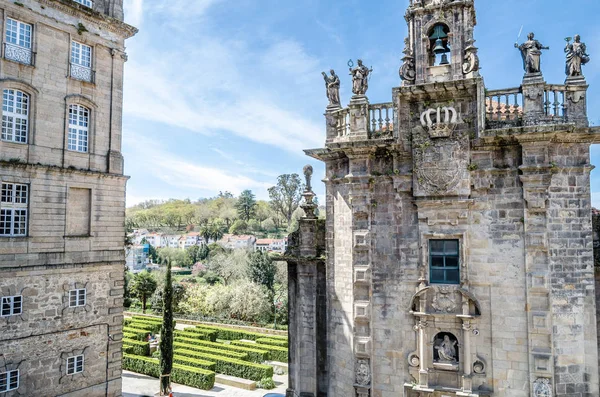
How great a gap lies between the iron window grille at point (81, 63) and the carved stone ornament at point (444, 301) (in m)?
16.7

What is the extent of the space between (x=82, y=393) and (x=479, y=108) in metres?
18.4

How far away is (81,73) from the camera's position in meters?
18.2

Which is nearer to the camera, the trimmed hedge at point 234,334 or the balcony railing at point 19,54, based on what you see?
the balcony railing at point 19,54

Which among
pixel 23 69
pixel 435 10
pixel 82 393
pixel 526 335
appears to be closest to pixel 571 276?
pixel 526 335

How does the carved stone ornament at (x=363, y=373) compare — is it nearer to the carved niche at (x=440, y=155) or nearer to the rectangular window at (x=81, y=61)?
the carved niche at (x=440, y=155)

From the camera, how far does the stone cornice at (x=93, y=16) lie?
17.2m

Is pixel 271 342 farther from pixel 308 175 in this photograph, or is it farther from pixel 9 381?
pixel 308 175

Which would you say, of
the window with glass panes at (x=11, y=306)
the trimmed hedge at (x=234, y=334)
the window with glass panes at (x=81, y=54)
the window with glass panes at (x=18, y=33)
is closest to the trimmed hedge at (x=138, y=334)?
the trimmed hedge at (x=234, y=334)

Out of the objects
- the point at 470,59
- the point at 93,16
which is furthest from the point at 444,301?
the point at 93,16

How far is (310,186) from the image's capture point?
15.9 meters

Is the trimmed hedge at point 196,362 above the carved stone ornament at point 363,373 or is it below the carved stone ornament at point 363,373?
below

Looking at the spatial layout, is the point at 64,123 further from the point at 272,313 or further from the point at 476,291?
the point at 272,313

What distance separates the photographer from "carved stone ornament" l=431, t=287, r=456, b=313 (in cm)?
1180

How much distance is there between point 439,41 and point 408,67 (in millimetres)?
1213
